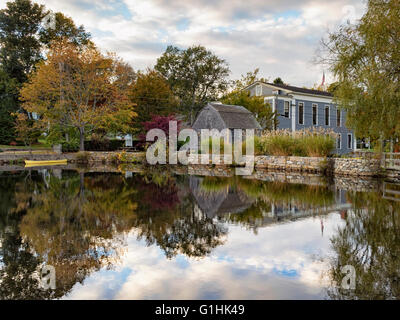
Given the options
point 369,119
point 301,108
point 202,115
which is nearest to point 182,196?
point 369,119

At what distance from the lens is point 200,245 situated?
5.90 metres

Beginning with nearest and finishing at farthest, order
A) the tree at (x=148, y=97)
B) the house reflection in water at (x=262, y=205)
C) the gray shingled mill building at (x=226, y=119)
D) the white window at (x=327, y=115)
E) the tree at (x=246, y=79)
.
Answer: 1. the house reflection in water at (x=262, y=205)
2. the gray shingled mill building at (x=226, y=119)
3. the tree at (x=148, y=97)
4. the white window at (x=327, y=115)
5. the tree at (x=246, y=79)

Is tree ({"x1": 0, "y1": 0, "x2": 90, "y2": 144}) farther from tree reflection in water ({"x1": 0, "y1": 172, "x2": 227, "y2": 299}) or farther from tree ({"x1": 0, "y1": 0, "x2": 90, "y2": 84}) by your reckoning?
tree reflection in water ({"x1": 0, "y1": 172, "x2": 227, "y2": 299})

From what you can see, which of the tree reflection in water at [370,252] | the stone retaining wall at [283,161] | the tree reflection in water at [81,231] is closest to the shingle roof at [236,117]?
the stone retaining wall at [283,161]

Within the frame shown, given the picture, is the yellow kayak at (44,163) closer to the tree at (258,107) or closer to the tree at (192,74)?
the tree at (258,107)

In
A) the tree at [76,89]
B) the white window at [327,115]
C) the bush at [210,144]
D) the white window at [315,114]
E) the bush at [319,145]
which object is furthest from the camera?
the white window at [327,115]

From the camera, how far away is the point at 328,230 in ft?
22.4

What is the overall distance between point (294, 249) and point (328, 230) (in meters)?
1.44

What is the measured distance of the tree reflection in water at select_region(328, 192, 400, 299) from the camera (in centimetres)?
402

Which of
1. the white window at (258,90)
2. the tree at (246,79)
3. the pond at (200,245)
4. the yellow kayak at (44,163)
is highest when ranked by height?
the tree at (246,79)

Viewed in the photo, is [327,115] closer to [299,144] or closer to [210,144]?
[210,144]

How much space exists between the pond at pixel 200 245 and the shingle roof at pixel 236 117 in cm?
1846

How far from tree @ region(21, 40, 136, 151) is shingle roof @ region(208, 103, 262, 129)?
740 centimetres

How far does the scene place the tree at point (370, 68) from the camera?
13.9 m
